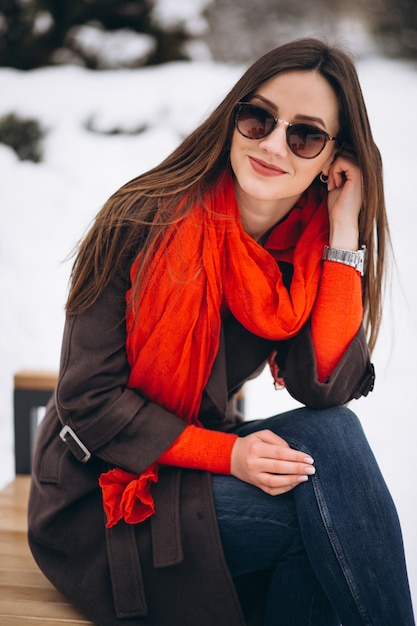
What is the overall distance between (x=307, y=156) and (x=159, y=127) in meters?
2.03

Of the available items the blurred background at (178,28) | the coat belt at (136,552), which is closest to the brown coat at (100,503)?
the coat belt at (136,552)

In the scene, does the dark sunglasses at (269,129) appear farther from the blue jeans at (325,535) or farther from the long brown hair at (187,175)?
the blue jeans at (325,535)

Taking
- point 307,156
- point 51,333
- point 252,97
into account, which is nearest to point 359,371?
point 307,156

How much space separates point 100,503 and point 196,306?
1.51ft

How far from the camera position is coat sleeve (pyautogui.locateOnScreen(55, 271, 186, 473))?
1319 millimetres

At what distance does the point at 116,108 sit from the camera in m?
3.32

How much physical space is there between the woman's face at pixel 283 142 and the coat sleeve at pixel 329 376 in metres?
0.33

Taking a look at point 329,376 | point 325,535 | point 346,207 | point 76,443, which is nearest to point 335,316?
point 329,376

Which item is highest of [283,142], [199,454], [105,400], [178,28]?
[178,28]

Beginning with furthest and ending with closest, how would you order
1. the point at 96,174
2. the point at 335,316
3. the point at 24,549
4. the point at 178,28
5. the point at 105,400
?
the point at 178,28 < the point at 96,174 < the point at 24,549 < the point at 335,316 < the point at 105,400

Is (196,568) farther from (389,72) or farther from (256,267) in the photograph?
(389,72)

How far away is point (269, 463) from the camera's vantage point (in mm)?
1271

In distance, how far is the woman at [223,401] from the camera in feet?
4.10

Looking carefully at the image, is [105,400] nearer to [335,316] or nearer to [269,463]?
[269,463]
